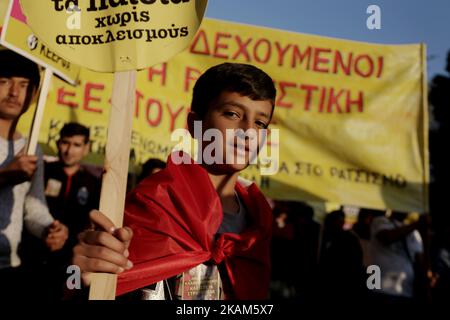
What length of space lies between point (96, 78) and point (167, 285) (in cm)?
301

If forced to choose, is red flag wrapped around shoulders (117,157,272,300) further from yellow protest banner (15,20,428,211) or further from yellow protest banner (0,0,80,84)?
yellow protest banner (15,20,428,211)

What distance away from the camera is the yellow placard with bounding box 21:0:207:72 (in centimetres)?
190

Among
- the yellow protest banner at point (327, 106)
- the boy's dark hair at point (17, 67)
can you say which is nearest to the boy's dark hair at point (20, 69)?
the boy's dark hair at point (17, 67)

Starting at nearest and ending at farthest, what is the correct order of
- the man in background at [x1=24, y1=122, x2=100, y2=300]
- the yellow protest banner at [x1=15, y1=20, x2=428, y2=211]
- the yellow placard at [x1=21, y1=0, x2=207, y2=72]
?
the yellow placard at [x1=21, y1=0, x2=207, y2=72], the man in background at [x1=24, y1=122, x2=100, y2=300], the yellow protest banner at [x1=15, y1=20, x2=428, y2=211]

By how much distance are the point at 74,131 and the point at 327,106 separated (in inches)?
78.9

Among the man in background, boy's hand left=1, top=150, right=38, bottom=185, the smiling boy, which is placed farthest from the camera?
the man in background

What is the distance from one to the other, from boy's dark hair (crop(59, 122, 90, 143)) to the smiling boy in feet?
7.63

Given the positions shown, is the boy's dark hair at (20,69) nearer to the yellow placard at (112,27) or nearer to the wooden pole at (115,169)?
the yellow placard at (112,27)

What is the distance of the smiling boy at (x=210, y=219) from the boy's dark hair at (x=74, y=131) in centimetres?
233

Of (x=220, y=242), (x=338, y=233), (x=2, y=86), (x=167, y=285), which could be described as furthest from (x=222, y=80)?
(x=338, y=233)

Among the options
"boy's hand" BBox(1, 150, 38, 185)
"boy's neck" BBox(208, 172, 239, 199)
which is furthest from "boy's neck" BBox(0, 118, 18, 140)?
"boy's neck" BBox(208, 172, 239, 199)

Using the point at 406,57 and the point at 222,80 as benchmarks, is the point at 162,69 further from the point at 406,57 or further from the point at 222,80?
the point at 222,80

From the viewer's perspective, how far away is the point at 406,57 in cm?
534

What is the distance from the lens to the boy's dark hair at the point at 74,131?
435 centimetres
